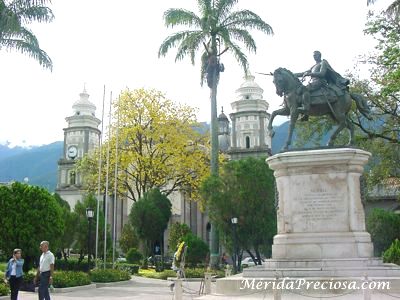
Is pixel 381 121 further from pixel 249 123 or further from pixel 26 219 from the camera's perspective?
pixel 249 123

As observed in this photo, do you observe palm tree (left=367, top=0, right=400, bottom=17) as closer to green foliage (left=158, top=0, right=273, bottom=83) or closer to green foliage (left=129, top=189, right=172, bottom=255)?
green foliage (left=158, top=0, right=273, bottom=83)

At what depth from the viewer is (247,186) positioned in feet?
101

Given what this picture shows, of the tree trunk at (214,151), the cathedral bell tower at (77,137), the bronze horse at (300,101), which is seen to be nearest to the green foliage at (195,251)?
the tree trunk at (214,151)

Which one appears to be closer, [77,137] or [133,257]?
[133,257]

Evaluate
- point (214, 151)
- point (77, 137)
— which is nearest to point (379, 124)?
point (214, 151)

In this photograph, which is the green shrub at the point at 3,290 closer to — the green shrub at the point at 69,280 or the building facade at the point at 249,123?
the green shrub at the point at 69,280

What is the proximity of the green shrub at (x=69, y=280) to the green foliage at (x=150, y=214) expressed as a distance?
14.0m

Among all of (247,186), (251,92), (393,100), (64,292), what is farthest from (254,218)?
(251,92)

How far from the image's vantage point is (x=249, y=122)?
71812mm

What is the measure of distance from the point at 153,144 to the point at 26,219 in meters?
18.4

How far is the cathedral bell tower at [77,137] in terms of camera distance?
78312 millimetres

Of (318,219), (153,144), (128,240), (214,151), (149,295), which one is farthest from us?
(128,240)

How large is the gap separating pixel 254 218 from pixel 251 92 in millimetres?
44420

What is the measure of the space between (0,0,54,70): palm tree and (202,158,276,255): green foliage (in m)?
12.3
